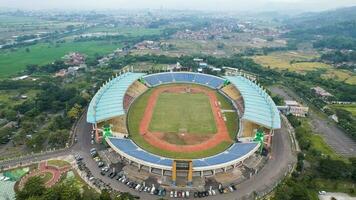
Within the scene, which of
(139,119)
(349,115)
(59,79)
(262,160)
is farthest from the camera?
(59,79)

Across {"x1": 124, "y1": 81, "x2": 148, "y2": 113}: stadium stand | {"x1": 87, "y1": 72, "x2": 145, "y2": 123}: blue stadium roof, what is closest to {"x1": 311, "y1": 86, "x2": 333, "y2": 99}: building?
{"x1": 124, "y1": 81, "x2": 148, "y2": 113}: stadium stand

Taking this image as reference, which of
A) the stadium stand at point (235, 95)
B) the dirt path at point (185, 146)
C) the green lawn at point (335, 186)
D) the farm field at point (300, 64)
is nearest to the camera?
the green lawn at point (335, 186)

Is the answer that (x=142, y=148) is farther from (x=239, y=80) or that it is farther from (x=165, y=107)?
(x=239, y=80)

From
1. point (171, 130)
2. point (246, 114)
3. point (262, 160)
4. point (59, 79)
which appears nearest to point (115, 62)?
point (59, 79)

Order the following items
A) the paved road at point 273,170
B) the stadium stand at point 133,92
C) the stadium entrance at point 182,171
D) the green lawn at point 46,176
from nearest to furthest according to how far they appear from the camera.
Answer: the paved road at point 273,170 < the stadium entrance at point 182,171 < the green lawn at point 46,176 < the stadium stand at point 133,92

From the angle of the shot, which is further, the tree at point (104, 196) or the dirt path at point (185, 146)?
the dirt path at point (185, 146)

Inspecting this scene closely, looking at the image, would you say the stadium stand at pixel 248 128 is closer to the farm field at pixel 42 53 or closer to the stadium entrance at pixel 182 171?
the stadium entrance at pixel 182 171

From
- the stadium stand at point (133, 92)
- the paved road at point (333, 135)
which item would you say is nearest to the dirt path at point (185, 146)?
the stadium stand at point (133, 92)

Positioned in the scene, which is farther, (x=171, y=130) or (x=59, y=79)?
(x=59, y=79)
